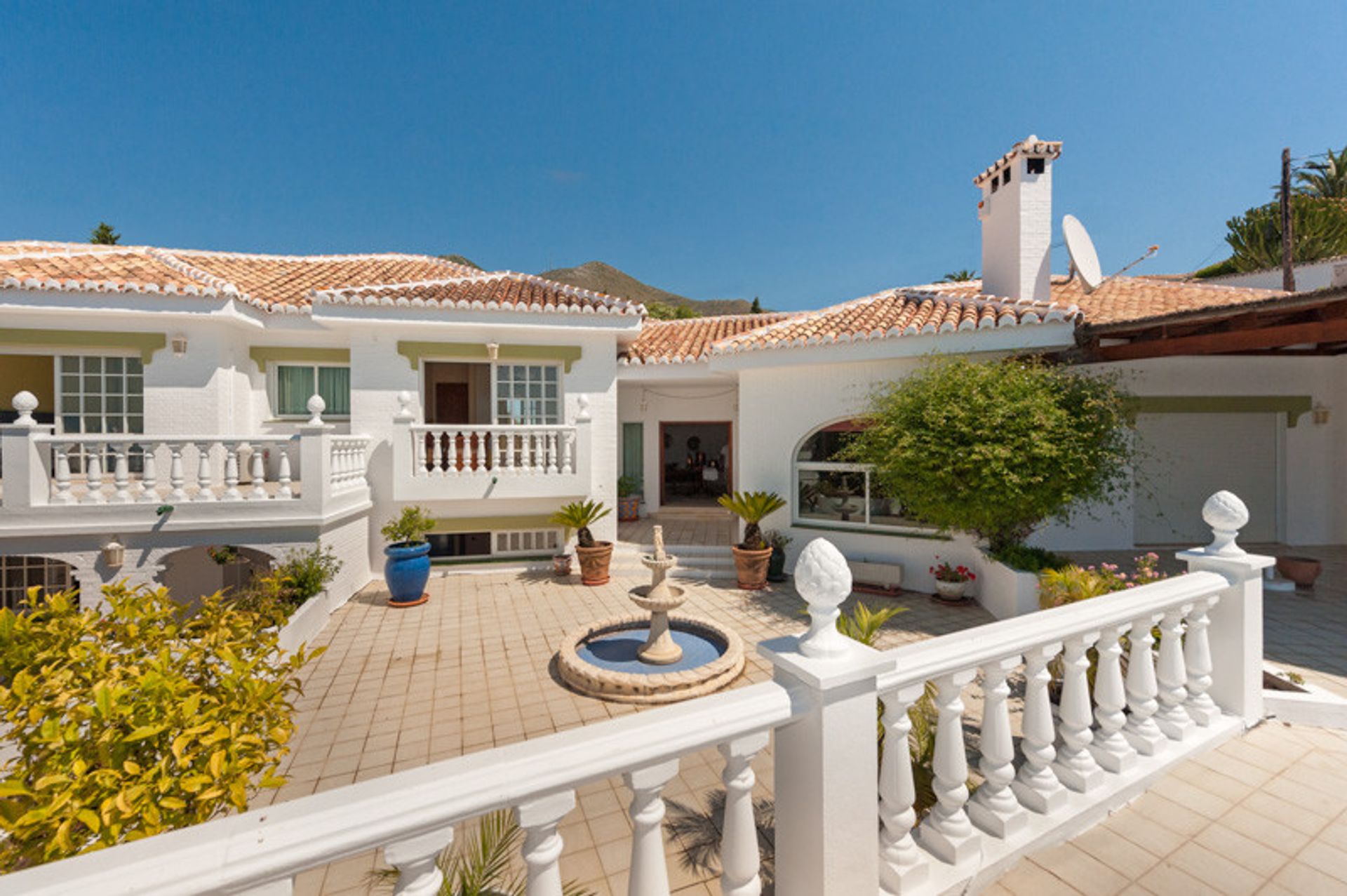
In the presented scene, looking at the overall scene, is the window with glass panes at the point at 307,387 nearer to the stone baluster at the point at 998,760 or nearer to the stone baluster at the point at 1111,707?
the stone baluster at the point at 998,760

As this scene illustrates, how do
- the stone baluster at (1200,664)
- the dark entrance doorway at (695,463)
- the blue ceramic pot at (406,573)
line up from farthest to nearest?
the dark entrance doorway at (695,463)
the blue ceramic pot at (406,573)
the stone baluster at (1200,664)

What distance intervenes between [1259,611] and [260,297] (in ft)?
52.8

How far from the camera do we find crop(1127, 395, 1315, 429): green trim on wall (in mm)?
10258

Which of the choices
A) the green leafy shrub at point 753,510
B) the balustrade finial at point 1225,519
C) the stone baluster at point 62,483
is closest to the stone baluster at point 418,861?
the balustrade finial at point 1225,519

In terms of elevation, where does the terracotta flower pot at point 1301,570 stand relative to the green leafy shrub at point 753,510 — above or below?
below

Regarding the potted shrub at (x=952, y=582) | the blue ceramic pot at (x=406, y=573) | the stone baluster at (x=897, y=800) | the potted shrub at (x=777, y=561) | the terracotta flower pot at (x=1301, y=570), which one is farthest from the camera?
the potted shrub at (x=777, y=561)

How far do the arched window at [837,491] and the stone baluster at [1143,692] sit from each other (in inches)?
267

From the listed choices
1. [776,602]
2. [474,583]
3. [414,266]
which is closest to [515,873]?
[776,602]

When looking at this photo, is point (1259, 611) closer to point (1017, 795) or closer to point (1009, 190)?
point (1017, 795)

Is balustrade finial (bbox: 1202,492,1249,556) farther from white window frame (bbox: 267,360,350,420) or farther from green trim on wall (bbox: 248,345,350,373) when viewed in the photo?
green trim on wall (bbox: 248,345,350,373)

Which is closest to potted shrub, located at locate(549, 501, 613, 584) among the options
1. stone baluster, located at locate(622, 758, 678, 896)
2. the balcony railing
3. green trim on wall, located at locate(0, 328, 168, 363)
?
the balcony railing

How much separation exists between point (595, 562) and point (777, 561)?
372cm

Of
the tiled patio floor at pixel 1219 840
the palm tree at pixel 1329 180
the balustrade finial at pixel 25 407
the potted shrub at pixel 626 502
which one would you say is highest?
the palm tree at pixel 1329 180

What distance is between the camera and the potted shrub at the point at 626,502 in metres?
15.4
